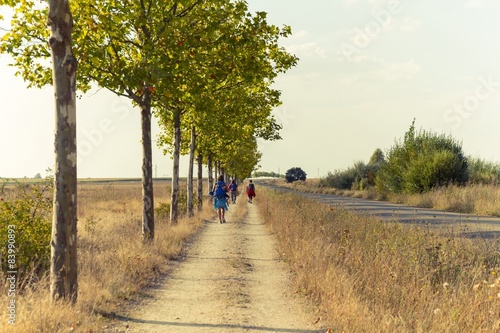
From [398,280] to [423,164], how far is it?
89.3 ft

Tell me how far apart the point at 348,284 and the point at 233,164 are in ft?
161

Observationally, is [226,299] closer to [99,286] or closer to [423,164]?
[99,286]

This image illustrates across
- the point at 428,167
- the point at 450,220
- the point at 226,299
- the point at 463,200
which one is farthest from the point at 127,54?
the point at 428,167

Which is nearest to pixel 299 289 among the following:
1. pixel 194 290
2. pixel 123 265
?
pixel 194 290

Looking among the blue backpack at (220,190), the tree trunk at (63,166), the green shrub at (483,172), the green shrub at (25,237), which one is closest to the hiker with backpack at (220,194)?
the blue backpack at (220,190)

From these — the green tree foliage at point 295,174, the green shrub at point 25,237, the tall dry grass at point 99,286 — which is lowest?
the tall dry grass at point 99,286

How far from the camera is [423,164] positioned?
1331 inches

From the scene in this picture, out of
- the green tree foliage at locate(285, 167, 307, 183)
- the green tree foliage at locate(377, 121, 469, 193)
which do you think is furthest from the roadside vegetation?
the green tree foliage at locate(285, 167, 307, 183)

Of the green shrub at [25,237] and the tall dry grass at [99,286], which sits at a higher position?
the green shrub at [25,237]

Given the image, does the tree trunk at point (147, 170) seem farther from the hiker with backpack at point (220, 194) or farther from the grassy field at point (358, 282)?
the hiker with backpack at point (220, 194)

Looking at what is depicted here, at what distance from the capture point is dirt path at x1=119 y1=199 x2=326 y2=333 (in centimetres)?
721

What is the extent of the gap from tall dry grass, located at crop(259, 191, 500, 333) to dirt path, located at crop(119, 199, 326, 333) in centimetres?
48

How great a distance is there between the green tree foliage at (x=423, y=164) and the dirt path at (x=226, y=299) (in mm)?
21840

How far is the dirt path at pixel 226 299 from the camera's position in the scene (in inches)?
284
